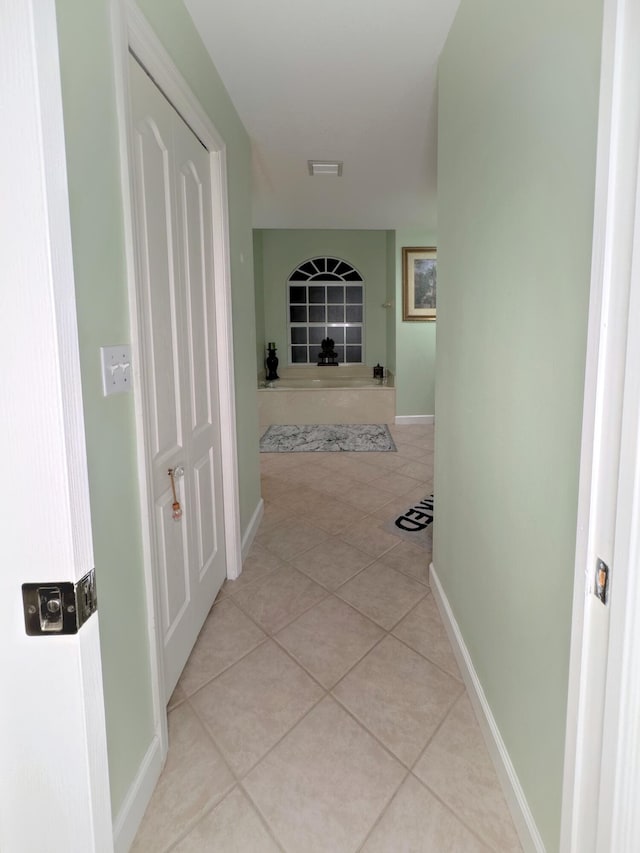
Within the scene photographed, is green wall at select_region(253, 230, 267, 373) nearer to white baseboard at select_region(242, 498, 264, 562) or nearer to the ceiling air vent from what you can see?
the ceiling air vent

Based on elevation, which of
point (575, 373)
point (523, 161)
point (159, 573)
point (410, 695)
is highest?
point (523, 161)

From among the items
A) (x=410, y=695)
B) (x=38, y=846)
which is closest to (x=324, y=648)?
(x=410, y=695)

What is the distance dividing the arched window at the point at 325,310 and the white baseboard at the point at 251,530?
442 cm

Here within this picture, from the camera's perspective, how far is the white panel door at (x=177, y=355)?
1.39 metres

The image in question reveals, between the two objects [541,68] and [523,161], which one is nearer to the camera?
[541,68]

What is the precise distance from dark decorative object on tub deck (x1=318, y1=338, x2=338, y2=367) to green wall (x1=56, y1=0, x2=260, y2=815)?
5.64 metres

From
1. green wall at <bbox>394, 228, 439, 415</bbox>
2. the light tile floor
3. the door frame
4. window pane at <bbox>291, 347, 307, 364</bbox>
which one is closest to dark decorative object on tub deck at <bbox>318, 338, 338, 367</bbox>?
window pane at <bbox>291, 347, 307, 364</bbox>

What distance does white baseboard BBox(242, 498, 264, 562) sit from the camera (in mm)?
2624

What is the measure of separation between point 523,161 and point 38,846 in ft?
5.03

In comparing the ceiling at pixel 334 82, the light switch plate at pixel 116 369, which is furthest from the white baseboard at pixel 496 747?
the ceiling at pixel 334 82

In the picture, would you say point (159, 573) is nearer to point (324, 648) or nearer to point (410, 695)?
point (324, 648)

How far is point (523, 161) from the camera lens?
1.11 metres

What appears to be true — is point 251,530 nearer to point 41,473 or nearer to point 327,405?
point 41,473

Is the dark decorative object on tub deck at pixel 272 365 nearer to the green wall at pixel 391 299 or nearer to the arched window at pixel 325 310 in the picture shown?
the arched window at pixel 325 310
